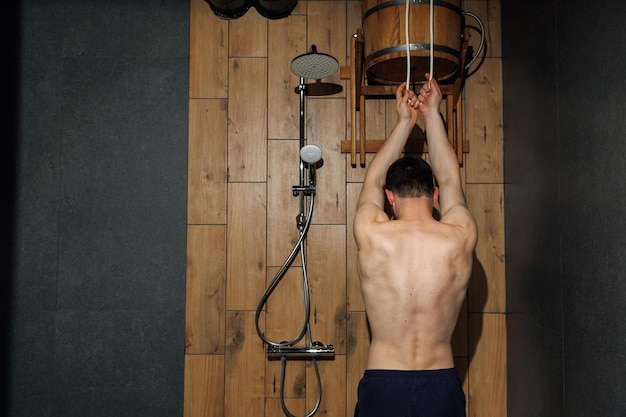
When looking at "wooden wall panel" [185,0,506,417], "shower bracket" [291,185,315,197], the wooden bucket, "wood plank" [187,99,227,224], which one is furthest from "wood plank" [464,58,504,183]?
"wood plank" [187,99,227,224]

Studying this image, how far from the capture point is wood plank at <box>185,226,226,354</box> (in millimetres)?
2574

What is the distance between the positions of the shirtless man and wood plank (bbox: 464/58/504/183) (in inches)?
28.1

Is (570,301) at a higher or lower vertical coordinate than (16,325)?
higher

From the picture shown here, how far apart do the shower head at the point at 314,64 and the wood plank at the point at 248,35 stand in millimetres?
444

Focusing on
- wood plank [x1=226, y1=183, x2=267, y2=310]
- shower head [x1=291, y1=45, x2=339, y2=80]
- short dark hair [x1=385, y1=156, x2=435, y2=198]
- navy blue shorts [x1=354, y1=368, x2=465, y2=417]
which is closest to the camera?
navy blue shorts [x1=354, y1=368, x2=465, y2=417]

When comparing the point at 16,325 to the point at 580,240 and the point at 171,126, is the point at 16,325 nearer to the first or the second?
the point at 171,126

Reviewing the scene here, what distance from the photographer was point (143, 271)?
2.61 metres

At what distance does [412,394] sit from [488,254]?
40.1 inches

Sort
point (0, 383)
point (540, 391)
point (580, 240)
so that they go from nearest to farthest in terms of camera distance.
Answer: point (580, 240)
point (540, 391)
point (0, 383)

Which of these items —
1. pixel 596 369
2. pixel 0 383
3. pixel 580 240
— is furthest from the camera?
pixel 0 383

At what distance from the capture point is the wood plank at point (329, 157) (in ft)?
8.55

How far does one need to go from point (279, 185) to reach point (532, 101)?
1.24m

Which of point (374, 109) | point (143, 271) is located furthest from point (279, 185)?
point (143, 271)

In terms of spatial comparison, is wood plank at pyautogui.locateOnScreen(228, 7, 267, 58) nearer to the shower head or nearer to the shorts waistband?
the shower head
